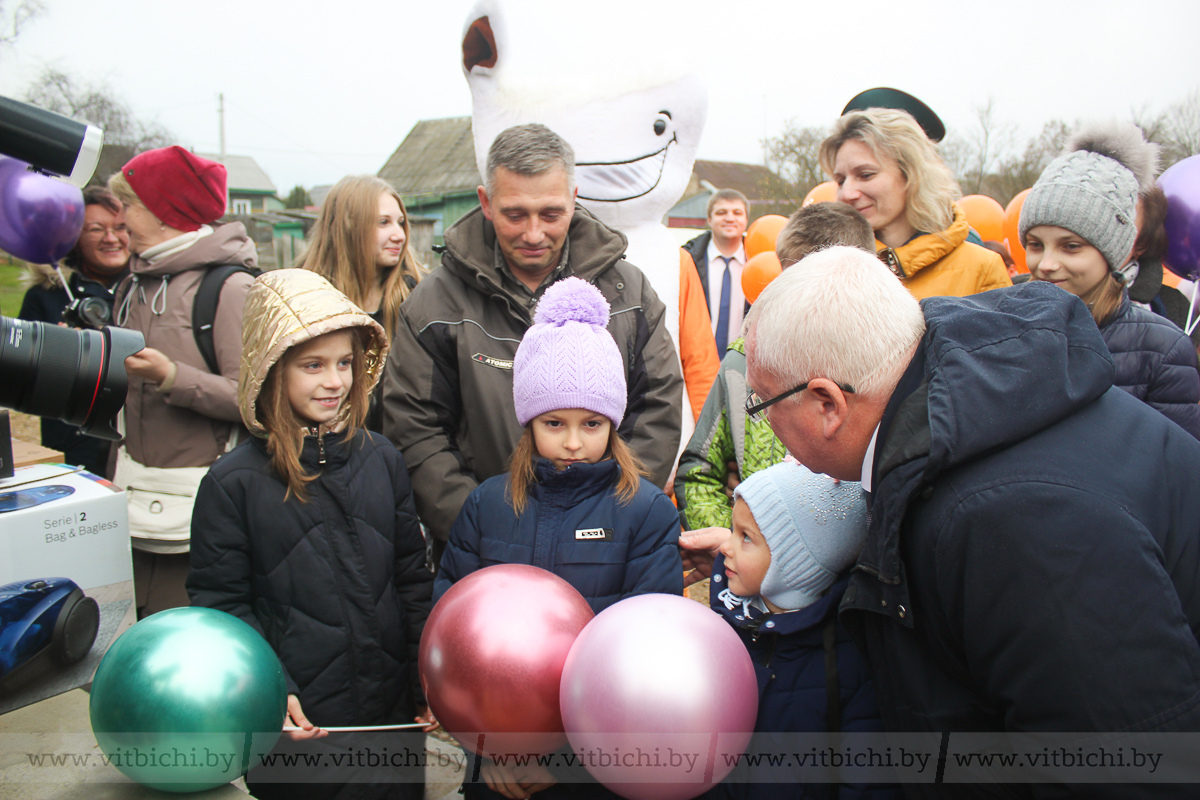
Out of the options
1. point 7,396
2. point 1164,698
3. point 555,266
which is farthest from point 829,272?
point 7,396

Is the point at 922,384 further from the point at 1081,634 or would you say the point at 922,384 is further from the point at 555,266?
the point at 555,266

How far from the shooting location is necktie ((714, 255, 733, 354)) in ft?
20.1

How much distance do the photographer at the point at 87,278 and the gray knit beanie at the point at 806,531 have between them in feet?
11.9

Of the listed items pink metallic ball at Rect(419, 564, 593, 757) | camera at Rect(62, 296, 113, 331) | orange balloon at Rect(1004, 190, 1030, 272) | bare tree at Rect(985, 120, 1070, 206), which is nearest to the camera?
pink metallic ball at Rect(419, 564, 593, 757)

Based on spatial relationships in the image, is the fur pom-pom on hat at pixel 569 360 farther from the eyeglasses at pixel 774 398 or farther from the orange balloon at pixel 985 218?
the orange balloon at pixel 985 218

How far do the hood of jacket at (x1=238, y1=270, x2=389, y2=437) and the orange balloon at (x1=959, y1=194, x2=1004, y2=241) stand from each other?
5.72 metres

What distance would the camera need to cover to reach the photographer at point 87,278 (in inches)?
156

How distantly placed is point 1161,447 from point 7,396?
92.0 inches

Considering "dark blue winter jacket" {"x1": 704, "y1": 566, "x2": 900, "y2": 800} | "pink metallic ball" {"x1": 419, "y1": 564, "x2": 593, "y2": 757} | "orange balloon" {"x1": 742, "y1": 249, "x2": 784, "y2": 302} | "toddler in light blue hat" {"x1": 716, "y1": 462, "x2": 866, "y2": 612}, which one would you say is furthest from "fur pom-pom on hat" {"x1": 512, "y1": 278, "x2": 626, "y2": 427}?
"orange balloon" {"x1": 742, "y1": 249, "x2": 784, "y2": 302}

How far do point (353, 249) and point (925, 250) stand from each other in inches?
95.1

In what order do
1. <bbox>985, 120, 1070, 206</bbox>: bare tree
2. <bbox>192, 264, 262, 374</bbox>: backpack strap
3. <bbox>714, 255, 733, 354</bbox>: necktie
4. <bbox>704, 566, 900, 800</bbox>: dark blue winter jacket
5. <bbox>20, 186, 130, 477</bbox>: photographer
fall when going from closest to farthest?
1. <bbox>704, 566, 900, 800</bbox>: dark blue winter jacket
2. <bbox>192, 264, 262, 374</bbox>: backpack strap
3. <bbox>20, 186, 130, 477</bbox>: photographer
4. <bbox>714, 255, 733, 354</bbox>: necktie
5. <bbox>985, 120, 1070, 206</bbox>: bare tree

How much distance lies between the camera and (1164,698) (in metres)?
1.07

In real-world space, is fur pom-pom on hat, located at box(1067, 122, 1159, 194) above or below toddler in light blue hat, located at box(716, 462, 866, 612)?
above

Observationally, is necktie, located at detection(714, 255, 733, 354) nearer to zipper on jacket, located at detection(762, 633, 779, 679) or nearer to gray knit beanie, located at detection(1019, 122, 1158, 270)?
gray knit beanie, located at detection(1019, 122, 1158, 270)
